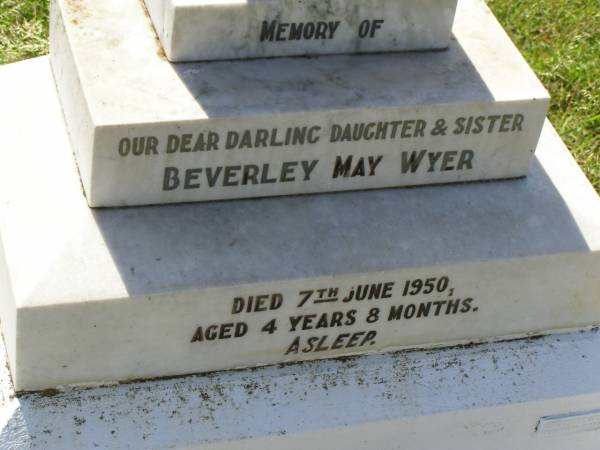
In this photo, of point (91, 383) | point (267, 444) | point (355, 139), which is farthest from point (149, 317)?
point (355, 139)

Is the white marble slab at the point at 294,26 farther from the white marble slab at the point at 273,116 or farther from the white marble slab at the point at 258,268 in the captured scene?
the white marble slab at the point at 258,268

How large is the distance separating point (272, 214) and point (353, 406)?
793 millimetres

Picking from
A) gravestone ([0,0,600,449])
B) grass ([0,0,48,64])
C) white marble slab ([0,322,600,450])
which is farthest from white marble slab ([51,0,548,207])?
grass ([0,0,48,64])

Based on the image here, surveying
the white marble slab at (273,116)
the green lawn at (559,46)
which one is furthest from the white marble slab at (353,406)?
the green lawn at (559,46)

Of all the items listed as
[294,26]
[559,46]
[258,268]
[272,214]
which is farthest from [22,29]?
[559,46]

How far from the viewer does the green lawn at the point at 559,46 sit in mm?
6195

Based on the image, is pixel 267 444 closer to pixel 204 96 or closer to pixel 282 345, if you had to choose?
pixel 282 345

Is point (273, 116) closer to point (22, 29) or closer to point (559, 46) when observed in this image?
point (22, 29)

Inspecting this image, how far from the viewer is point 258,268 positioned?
4211 mm

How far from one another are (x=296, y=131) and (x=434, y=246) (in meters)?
0.68

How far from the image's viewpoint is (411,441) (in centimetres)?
472

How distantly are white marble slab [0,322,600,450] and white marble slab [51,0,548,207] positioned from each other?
2.29 feet

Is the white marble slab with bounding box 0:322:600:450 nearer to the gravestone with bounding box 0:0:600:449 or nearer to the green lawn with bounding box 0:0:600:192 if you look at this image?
the gravestone with bounding box 0:0:600:449

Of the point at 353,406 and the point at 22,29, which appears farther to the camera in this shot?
the point at 22,29
